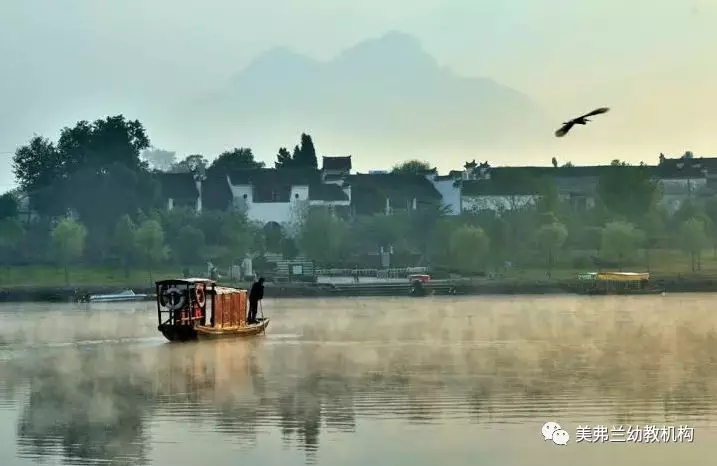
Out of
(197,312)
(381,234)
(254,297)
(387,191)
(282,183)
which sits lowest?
(197,312)

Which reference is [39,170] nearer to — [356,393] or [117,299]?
[117,299]

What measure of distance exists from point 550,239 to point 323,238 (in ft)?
61.7

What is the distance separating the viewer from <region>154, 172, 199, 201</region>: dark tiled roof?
122 meters

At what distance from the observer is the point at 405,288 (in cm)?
9288

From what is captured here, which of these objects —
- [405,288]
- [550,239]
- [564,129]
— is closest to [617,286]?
[550,239]

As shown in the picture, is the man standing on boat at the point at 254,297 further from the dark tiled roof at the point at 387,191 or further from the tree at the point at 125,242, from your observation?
the dark tiled roof at the point at 387,191

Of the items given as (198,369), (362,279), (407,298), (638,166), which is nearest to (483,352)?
(198,369)

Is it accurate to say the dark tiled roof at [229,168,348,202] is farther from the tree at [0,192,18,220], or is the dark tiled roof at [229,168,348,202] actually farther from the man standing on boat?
the man standing on boat

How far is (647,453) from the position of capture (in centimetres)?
2112

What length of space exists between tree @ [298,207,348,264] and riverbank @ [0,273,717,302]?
11.9 meters

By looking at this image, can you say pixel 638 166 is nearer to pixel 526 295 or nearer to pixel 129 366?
pixel 526 295

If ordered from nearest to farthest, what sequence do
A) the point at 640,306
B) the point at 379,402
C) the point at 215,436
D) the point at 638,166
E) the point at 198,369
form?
1. the point at 215,436
2. the point at 379,402
3. the point at 198,369
4. the point at 640,306
5. the point at 638,166

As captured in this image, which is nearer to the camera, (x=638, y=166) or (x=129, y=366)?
(x=129, y=366)

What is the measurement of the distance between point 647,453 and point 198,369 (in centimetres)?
1707
